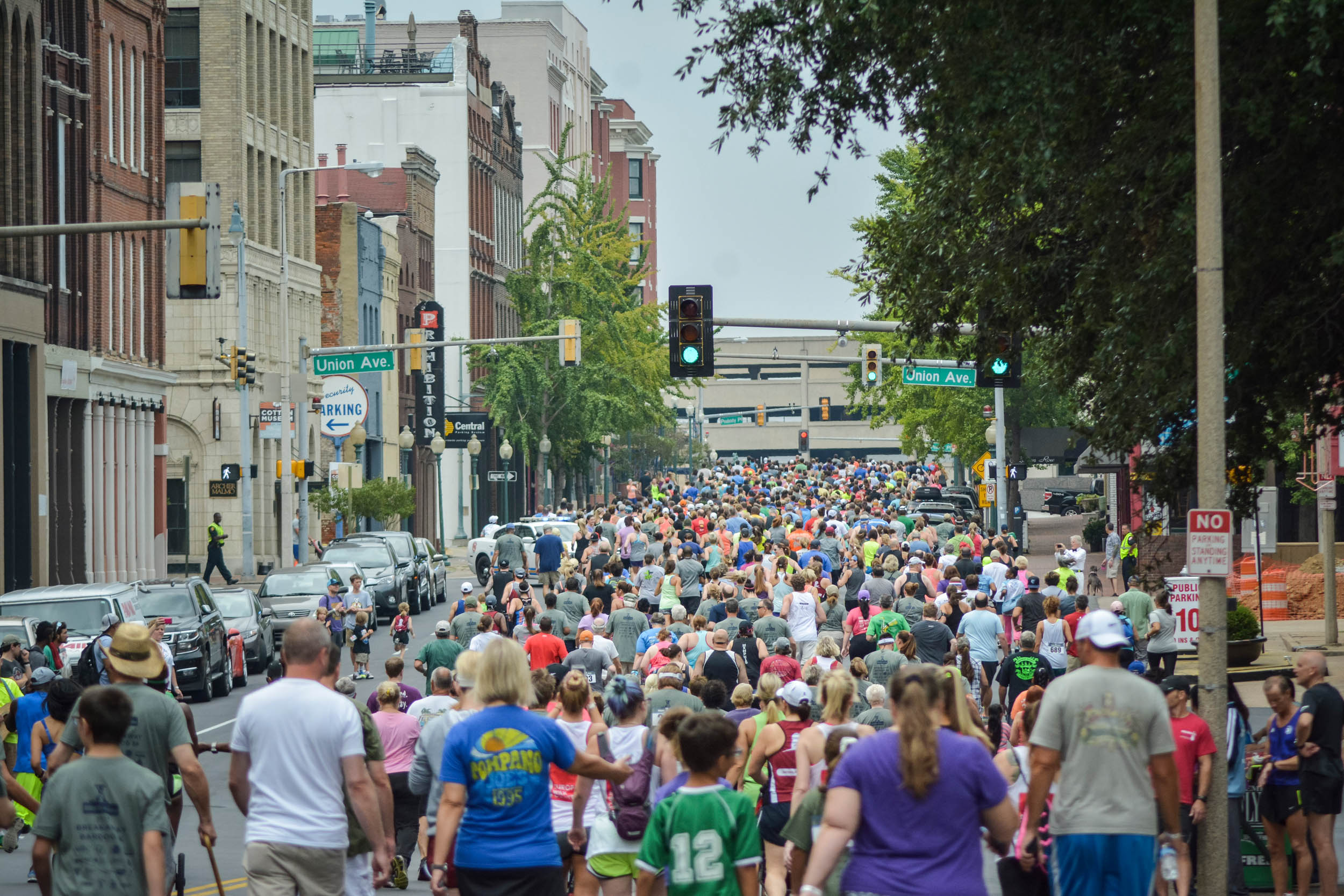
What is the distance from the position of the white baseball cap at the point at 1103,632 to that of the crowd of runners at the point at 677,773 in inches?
0.8

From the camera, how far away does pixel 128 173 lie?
153ft

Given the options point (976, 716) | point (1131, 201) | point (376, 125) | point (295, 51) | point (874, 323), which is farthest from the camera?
point (376, 125)

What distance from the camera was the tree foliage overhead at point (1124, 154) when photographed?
14.1m

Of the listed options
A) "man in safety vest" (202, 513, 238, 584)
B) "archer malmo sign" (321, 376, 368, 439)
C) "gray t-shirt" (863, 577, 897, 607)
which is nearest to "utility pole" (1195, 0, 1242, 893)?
"gray t-shirt" (863, 577, 897, 607)

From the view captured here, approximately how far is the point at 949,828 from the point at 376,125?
78248 mm

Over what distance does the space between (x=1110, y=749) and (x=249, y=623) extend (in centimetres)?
2265

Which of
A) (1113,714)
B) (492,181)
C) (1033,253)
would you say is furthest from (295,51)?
(1113,714)

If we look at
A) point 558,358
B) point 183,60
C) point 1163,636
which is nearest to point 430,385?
point 558,358

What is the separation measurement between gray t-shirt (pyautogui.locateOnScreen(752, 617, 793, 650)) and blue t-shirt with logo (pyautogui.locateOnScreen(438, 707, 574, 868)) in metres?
10.5

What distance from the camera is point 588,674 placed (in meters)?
17.5

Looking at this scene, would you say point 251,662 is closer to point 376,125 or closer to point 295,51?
point 295,51

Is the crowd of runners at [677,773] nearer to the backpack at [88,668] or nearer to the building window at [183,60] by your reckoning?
the backpack at [88,668]

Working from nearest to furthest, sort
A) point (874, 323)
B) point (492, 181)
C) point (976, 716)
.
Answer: point (976, 716) → point (874, 323) → point (492, 181)

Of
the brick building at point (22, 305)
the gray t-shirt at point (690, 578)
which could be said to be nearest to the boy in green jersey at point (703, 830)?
the gray t-shirt at point (690, 578)
